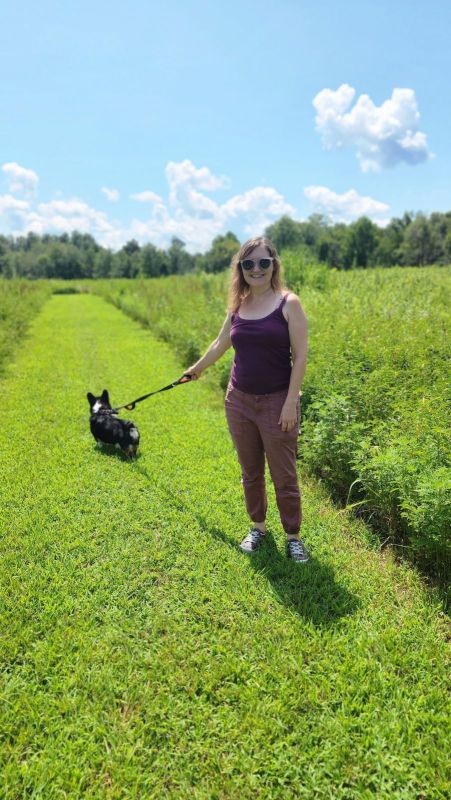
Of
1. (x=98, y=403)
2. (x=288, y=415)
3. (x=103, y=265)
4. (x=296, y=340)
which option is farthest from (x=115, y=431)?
(x=103, y=265)

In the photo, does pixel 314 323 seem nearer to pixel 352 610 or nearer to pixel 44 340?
pixel 352 610

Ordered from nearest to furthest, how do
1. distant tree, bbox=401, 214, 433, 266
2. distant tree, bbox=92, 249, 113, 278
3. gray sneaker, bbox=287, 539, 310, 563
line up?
gray sneaker, bbox=287, 539, 310, 563 → distant tree, bbox=401, 214, 433, 266 → distant tree, bbox=92, 249, 113, 278

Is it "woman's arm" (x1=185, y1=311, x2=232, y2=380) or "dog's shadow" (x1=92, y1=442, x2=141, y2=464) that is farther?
"dog's shadow" (x1=92, y1=442, x2=141, y2=464)

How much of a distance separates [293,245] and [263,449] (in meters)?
55.3

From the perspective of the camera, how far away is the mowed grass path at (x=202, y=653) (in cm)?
180

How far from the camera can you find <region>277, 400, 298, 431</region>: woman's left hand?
2.66 m

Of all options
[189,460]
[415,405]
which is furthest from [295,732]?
[189,460]

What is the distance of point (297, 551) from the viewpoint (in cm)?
307

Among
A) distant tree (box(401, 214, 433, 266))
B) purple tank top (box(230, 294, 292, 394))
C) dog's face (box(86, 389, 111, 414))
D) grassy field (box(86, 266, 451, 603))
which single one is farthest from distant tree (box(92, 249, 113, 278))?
purple tank top (box(230, 294, 292, 394))

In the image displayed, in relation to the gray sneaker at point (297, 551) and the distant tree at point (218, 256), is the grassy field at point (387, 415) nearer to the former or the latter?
the gray sneaker at point (297, 551)

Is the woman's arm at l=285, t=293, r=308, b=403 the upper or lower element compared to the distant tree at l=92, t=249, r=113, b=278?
lower

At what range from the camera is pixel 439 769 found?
1.78 metres

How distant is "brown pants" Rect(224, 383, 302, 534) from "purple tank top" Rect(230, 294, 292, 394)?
Answer: 8 cm

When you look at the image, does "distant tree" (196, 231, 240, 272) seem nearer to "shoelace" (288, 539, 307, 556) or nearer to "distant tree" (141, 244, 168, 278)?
"distant tree" (141, 244, 168, 278)
